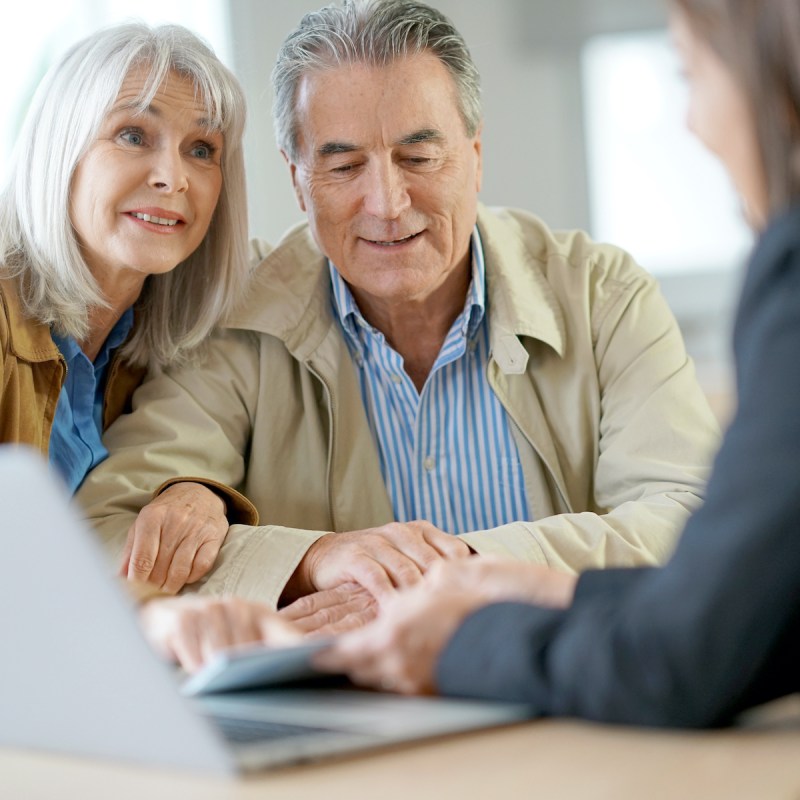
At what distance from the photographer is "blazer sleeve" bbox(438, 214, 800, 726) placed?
0.71m

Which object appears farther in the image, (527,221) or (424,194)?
(527,221)

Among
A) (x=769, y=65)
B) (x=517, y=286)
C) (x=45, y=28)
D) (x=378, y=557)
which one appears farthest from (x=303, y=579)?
(x=45, y=28)

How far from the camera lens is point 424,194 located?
1944 millimetres

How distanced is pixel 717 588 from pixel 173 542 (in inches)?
40.8

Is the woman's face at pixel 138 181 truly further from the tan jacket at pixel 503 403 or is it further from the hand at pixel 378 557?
the hand at pixel 378 557

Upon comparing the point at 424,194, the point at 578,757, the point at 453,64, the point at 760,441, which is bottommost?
the point at 578,757

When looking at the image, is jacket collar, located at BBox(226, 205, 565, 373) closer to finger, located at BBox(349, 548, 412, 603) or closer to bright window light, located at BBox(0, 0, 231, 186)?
finger, located at BBox(349, 548, 412, 603)

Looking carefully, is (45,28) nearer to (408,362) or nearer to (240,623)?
(408,362)

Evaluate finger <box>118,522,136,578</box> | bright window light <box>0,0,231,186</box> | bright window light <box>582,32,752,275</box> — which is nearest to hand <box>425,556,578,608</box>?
finger <box>118,522,136,578</box>

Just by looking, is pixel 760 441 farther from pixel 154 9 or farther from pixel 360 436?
pixel 154 9

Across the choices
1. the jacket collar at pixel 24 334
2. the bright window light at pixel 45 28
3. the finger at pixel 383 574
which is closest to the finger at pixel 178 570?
the finger at pixel 383 574

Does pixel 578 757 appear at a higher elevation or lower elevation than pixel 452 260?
lower

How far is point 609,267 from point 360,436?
514mm

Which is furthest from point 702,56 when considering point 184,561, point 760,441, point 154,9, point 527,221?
point 154,9
